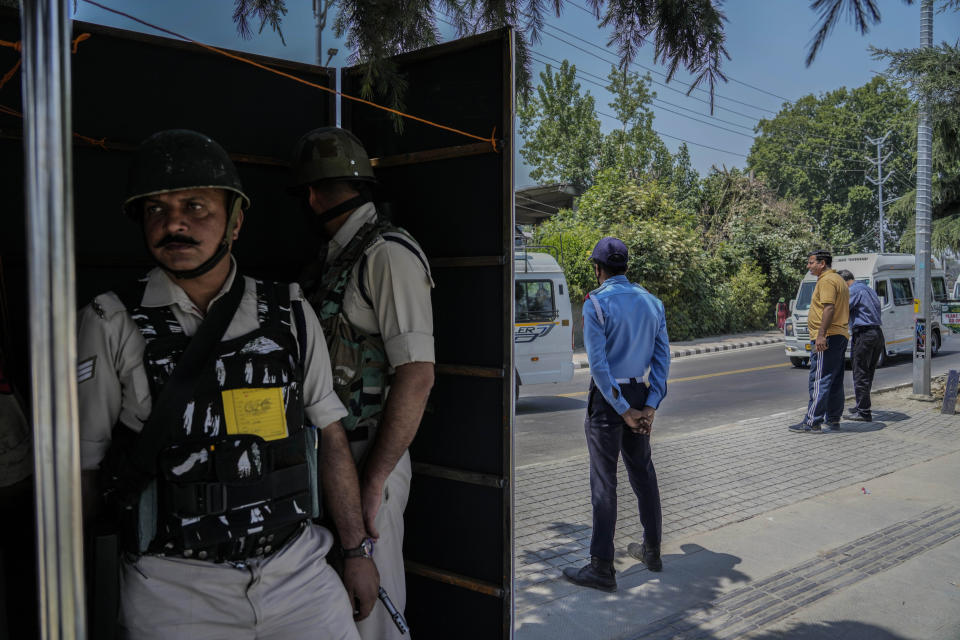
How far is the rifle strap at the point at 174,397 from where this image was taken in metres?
1.60

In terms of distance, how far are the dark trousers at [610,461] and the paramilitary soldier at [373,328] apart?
186cm

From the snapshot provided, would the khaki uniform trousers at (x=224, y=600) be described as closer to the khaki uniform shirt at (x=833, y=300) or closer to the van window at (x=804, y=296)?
the khaki uniform shirt at (x=833, y=300)

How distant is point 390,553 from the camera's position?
→ 2.45 metres

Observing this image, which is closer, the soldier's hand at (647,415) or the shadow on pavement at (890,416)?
the soldier's hand at (647,415)

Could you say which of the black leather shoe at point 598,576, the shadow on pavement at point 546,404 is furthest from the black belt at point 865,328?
the black leather shoe at point 598,576

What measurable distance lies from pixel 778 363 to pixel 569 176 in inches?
932

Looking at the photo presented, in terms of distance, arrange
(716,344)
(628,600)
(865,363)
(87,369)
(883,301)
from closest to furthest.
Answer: (87,369) → (628,600) → (865,363) → (883,301) → (716,344)

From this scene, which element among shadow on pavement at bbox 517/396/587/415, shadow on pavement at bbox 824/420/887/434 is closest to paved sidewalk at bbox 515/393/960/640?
shadow on pavement at bbox 824/420/887/434

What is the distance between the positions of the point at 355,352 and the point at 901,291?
1717 cm

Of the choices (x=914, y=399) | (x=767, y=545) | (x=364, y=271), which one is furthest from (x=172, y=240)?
(x=914, y=399)

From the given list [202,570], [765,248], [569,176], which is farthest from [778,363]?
[569,176]

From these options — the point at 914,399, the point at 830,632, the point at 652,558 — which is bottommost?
the point at 830,632

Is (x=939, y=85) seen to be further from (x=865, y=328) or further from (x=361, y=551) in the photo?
(x=361, y=551)

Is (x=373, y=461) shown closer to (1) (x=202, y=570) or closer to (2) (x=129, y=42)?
(1) (x=202, y=570)
